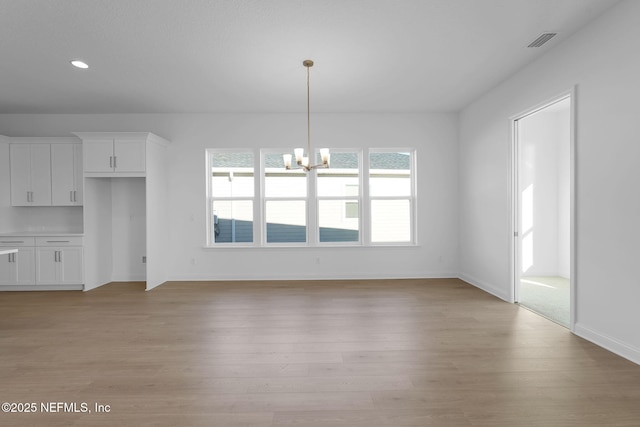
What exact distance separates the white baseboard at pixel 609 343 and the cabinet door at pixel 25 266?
703 centimetres

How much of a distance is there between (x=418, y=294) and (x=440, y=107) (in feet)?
10.0

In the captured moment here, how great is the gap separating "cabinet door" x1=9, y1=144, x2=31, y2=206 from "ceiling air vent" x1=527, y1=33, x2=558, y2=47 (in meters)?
6.96

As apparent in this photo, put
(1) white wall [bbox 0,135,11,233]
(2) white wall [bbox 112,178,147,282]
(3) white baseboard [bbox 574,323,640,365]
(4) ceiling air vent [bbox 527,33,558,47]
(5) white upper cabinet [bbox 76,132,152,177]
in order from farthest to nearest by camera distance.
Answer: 1. (2) white wall [bbox 112,178,147,282]
2. (1) white wall [bbox 0,135,11,233]
3. (5) white upper cabinet [bbox 76,132,152,177]
4. (4) ceiling air vent [bbox 527,33,558,47]
5. (3) white baseboard [bbox 574,323,640,365]

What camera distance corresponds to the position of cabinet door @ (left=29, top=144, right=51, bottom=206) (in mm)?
5145

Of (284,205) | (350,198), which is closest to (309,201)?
(284,205)

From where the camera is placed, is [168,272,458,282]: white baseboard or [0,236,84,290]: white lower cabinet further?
[168,272,458,282]: white baseboard

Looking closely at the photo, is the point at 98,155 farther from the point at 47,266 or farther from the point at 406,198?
the point at 406,198

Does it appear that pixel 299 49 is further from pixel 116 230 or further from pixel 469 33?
pixel 116 230

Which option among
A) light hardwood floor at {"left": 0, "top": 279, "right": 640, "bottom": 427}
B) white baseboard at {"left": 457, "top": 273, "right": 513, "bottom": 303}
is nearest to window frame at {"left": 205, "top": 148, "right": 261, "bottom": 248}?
light hardwood floor at {"left": 0, "top": 279, "right": 640, "bottom": 427}

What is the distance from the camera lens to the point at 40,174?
516 centimetres

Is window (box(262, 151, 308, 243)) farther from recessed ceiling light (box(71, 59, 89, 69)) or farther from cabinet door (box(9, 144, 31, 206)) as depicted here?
cabinet door (box(9, 144, 31, 206))

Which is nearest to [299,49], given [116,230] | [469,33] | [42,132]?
[469,33]

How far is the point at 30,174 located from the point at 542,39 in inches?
278

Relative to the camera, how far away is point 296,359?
2646mm
